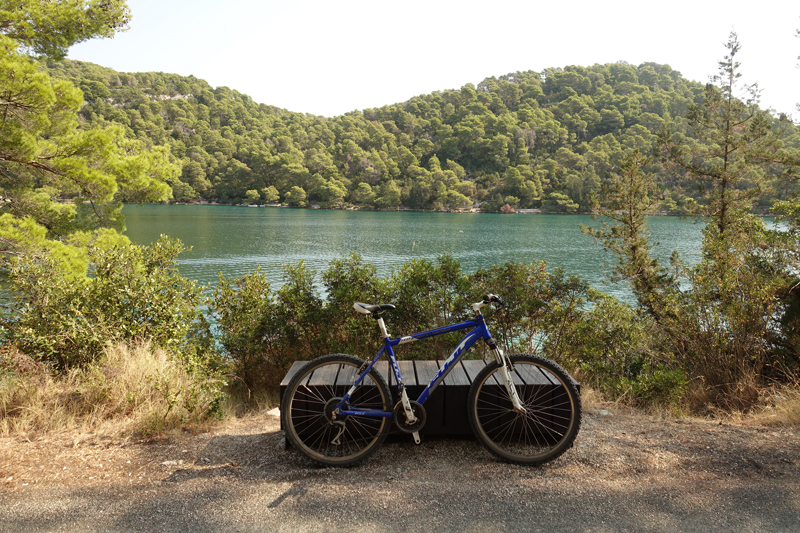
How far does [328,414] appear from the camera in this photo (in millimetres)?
3430

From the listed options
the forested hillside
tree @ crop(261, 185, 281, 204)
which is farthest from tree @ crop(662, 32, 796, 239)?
tree @ crop(261, 185, 281, 204)

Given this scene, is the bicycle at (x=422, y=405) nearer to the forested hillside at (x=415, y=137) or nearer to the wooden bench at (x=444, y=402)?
the wooden bench at (x=444, y=402)

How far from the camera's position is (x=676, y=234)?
64812 millimetres

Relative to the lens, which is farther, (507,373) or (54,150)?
(54,150)

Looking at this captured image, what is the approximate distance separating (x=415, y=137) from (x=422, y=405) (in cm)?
16708

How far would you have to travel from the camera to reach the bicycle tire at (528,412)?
336 centimetres

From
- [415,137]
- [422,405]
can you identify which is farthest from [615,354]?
[415,137]

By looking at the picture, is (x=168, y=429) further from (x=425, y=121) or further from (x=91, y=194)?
(x=425, y=121)

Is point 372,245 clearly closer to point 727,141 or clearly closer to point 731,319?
point 727,141

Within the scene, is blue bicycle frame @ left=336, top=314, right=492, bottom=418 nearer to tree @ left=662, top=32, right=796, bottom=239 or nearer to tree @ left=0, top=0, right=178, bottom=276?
tree @ left=0, top=0, right=178, bottom=276

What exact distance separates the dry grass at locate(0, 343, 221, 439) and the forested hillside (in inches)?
3750

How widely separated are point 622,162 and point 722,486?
14.1m

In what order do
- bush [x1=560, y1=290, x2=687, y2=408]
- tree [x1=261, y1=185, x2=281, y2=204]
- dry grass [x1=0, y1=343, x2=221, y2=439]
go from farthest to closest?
tree [x1=261, y1=185, x2=281, y2=204]
bush [x1=560, y1=290, x2=687, y2=408]
dry grass [x1=0, y1=343, x2=221, y2=439]

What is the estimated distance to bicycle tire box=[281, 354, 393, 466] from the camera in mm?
3383
